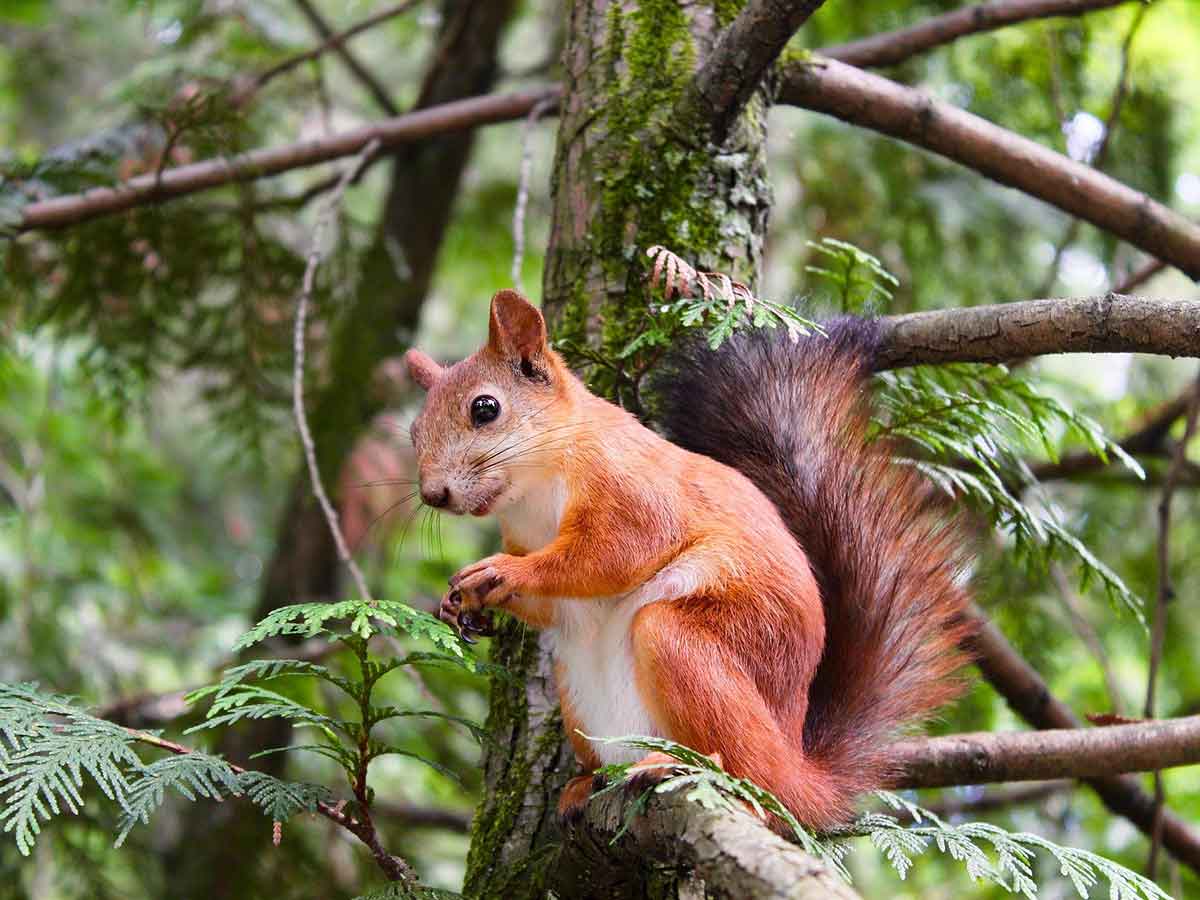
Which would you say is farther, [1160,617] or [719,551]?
[1160,617]

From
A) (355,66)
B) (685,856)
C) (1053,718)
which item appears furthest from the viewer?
(355,66)

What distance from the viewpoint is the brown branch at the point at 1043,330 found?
1524mm

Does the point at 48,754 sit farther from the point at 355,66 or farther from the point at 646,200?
the point at 355,66

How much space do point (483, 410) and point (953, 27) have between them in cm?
149

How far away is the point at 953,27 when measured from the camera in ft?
8.59

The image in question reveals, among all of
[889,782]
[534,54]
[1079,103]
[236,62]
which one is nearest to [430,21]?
[236,62]

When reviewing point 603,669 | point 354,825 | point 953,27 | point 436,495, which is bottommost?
point 354,825

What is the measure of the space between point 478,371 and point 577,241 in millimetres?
353

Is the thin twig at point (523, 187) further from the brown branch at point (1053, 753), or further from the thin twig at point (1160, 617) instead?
the thin twig at point (1160, 617)

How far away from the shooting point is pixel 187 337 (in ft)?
10.9

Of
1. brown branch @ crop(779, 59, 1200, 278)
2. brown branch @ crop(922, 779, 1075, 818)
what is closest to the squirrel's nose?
brown branch @ crop(779, 59, 1200, 278)

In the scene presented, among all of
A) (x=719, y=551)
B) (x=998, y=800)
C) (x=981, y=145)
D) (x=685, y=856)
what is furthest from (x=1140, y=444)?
(x=685, y=856)

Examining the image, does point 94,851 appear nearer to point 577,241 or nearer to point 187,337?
point 187,337

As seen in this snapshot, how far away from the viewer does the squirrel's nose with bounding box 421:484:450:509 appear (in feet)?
5.50
